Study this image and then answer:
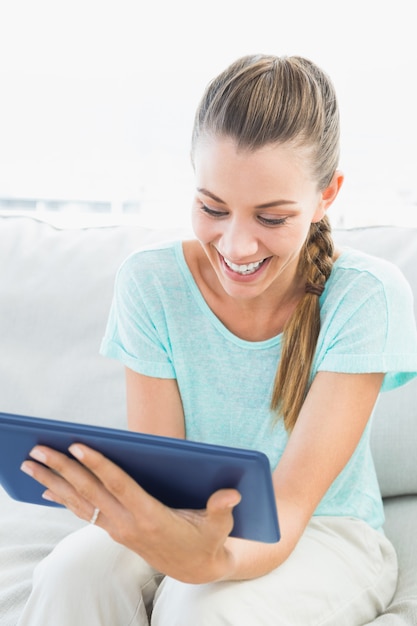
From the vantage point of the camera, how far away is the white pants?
1.06 m

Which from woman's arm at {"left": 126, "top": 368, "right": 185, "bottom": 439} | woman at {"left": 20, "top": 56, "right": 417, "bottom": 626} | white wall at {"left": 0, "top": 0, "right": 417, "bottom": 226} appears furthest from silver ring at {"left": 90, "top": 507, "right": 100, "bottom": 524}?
white wall at {"left": 0, "top": 0, "right": 417, "bottom": 226}

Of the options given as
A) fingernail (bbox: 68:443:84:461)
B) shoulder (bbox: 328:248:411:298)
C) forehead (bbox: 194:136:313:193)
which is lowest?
fingernail (bbox: 68:443:84:461)

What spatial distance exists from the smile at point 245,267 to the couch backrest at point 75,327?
471 millimetres

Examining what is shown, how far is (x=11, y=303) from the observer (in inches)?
68.1

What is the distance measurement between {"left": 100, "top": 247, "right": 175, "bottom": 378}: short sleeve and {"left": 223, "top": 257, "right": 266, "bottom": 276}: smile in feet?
0.66

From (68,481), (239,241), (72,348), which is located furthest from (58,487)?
(72,348)

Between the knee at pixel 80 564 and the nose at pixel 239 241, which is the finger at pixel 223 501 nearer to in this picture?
the knee at pixel 80 564

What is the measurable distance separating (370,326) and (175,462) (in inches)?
18.1

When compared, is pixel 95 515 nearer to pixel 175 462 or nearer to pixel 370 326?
pixel 175 462

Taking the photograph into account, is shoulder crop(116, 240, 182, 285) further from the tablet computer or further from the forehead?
the tablet computer

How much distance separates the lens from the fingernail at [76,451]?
918mm

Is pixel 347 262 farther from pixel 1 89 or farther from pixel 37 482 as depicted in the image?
pixel 1 89

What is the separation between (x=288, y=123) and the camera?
1.17 meters

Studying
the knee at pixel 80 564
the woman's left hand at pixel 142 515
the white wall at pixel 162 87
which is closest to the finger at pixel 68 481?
the woman's left hand at pixel 142 515
